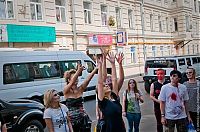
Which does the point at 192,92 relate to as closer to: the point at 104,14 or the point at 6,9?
the point at 6,9

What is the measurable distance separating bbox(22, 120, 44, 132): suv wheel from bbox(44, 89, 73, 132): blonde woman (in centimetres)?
300

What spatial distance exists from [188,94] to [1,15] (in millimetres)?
13438

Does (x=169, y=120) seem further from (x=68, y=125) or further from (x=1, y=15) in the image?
(x=1, y=15)

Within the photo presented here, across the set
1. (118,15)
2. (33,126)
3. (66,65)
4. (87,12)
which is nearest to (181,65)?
(66,65)

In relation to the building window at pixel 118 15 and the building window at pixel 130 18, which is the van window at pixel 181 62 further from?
the building window at pixel 130 18

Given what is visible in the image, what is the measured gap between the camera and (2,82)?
10.5 meters

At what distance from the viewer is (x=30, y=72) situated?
11461 mm

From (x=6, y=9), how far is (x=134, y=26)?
47.3 ft

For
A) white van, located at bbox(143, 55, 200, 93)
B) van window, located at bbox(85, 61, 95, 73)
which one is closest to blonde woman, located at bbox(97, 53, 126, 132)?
van window, located at bbox(85, 61, 95, 73)

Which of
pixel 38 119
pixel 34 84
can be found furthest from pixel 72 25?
pixel 38 119

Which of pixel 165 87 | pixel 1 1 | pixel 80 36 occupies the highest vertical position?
pixel 1 1

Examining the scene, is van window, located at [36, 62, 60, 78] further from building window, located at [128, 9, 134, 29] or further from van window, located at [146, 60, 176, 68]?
building window, located at [128, 9, 134, 29]

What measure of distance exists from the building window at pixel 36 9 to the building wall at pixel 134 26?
0.79ft

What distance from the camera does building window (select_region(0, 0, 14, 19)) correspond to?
17125 mm
